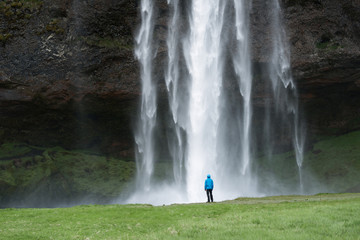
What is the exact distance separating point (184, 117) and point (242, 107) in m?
6.03

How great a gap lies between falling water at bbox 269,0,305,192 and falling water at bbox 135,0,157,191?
1135 cm

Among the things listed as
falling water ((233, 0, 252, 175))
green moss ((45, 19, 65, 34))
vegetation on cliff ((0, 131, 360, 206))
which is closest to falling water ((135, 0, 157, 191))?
vegetation on cliff ((0, 131, 360, 206))

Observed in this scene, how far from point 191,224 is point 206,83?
79.4 feet

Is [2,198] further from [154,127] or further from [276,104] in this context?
[276,104]

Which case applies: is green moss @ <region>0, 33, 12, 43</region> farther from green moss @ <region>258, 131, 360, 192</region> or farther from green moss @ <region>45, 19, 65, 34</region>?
green moss @ <region>258, 131, 360, 192</region>

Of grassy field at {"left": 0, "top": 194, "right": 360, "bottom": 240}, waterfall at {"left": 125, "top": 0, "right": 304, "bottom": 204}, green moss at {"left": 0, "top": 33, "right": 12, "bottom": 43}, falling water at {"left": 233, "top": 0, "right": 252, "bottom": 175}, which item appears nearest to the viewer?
grassy field at {"left": 0, "top": 194, "right": 360, "bottom": 240}

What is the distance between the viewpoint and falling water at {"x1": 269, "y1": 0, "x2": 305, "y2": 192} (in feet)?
110

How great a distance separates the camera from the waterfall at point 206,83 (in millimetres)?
33625

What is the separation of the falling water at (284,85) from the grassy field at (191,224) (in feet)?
72.6

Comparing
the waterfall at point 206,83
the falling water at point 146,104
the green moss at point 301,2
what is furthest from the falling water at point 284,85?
the falling water at point 146,104

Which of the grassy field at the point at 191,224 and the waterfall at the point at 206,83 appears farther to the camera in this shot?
the waterfall at the point at 206,83

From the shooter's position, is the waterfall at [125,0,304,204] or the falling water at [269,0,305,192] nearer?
the falling water at [269,0,305,192]

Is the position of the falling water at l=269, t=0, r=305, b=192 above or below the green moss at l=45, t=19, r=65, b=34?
below

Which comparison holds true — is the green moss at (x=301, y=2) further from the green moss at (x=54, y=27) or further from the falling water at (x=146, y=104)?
the green moss at (x=54, y=27)
